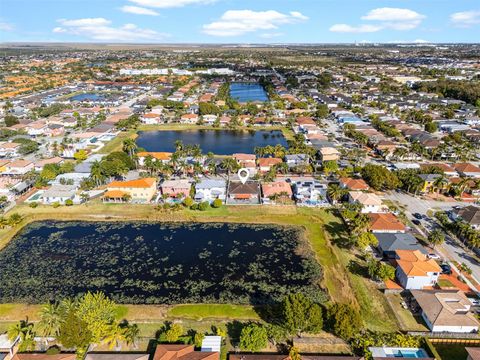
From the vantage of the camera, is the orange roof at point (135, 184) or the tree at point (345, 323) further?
the orange roof at point (135, 184)

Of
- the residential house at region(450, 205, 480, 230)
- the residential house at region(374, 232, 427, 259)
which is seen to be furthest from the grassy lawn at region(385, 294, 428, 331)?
the residential house at region(450, 205, 480, 230)

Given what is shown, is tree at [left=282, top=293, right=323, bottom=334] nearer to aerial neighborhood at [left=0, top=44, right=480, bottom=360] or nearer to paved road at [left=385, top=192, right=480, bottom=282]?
aerial neighborhood at [left=0, top=44, right=480, bottom=360]

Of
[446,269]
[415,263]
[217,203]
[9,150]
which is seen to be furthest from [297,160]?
[9,150]

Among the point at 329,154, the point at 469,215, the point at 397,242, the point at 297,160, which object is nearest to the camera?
the point at 397,242

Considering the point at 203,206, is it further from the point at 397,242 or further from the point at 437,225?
the point at 437,225

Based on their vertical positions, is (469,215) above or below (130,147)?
below

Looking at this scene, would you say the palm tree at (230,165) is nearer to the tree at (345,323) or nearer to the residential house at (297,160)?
the residential house at (297,160)

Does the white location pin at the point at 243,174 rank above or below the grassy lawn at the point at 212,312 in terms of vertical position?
above

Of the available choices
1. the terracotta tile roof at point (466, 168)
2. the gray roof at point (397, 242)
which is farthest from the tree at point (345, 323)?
the terracotta tile roof at point (466, 168)
